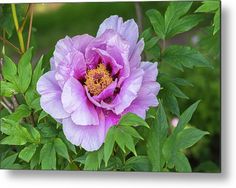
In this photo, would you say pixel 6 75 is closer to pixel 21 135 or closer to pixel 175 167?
pixel 21 135

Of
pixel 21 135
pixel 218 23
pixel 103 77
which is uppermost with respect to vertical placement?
pixel 218 23

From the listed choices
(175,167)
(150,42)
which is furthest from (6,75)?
(175,167)

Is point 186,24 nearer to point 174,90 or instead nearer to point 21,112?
point 174,90

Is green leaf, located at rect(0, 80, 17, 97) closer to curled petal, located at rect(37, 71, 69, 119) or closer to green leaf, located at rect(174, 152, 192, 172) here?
curled petal, located at rect(37, 71, 69, 119)

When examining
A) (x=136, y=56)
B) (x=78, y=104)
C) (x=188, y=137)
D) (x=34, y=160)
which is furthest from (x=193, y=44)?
(x=34, y=160)

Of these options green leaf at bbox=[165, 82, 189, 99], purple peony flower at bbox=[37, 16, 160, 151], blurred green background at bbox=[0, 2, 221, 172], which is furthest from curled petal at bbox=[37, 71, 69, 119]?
green leaf at bbox=[165, 82, 189, 99]
